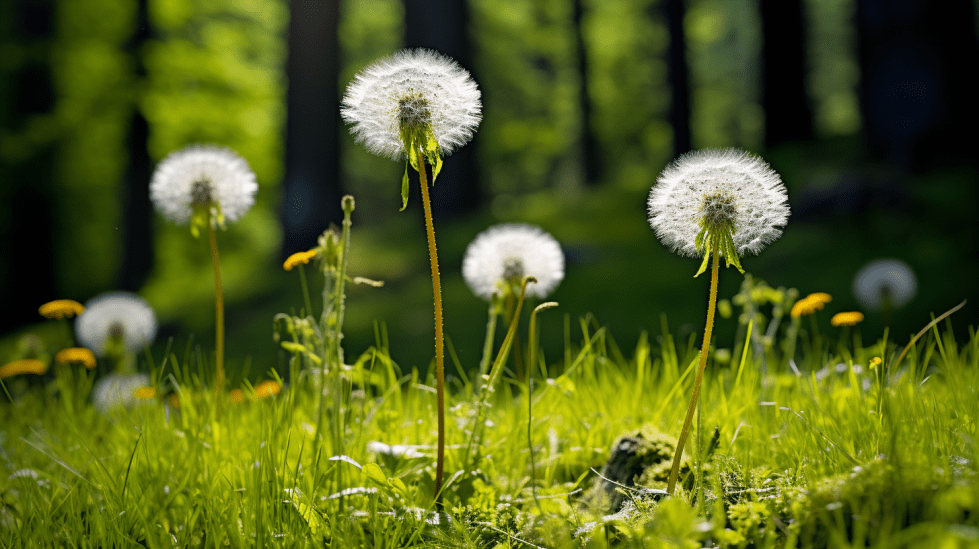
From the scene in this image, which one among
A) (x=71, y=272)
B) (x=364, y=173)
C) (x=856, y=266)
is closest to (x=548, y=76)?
(x=364, y=173)

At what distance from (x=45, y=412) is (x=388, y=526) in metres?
2.51

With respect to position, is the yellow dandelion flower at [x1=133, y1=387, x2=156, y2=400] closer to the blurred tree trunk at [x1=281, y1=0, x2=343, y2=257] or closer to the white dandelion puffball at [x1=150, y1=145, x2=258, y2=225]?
the white dandelion puffball at [x1=150, y1=145, x2=258, y2=225]

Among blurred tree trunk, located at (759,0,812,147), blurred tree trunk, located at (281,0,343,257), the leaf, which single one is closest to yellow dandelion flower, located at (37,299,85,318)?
the leaf

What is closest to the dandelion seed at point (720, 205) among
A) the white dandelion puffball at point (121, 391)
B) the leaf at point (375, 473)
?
the leaf at point (375, 473)

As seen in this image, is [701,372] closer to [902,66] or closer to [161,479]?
[161,479]

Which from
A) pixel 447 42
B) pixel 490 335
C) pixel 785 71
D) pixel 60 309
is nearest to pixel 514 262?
pixel 490 335

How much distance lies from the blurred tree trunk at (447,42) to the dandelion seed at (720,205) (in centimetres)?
665

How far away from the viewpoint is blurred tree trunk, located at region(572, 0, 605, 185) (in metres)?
13.1

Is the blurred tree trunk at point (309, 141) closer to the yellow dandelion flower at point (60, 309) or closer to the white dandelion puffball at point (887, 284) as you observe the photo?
the yellow dandelion flower at point (60, 309)

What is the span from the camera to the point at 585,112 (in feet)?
44.0

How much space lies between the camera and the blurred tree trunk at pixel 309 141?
830 centimetres

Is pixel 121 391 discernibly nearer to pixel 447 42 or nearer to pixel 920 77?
pixel 447 42

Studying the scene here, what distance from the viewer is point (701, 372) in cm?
154

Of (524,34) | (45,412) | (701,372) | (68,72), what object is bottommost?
(45,412)
